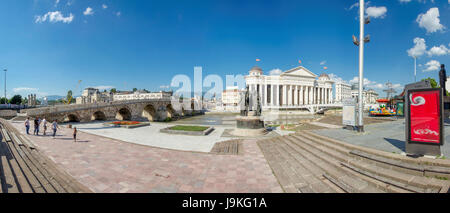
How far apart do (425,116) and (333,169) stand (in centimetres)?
329

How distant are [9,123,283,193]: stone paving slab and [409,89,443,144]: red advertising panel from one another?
4832mm

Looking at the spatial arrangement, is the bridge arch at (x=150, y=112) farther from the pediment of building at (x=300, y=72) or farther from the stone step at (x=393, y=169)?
the pediment of building at (x=300, y=72)

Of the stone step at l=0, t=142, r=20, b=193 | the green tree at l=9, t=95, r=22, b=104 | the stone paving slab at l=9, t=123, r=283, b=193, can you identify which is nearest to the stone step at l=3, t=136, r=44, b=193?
the stone step at l=0, t=142, r=20, b=193

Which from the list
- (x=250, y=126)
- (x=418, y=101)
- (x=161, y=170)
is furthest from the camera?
(x=250, y=126)

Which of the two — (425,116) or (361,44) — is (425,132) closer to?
(425,116)

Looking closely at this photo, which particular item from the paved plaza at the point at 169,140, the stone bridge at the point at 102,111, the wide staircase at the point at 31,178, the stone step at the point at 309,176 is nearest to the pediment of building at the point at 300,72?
the stone bridge at the point at 102,111

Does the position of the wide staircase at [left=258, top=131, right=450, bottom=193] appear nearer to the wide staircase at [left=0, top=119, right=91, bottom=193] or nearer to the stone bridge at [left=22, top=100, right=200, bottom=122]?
the wide staircase at [left=0, top=119, right=91, bottom=193]

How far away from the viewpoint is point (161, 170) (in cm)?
660

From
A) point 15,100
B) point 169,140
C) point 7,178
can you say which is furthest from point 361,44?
point 15,100

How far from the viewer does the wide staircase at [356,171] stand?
12.7ft

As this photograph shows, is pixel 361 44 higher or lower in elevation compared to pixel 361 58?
higher
